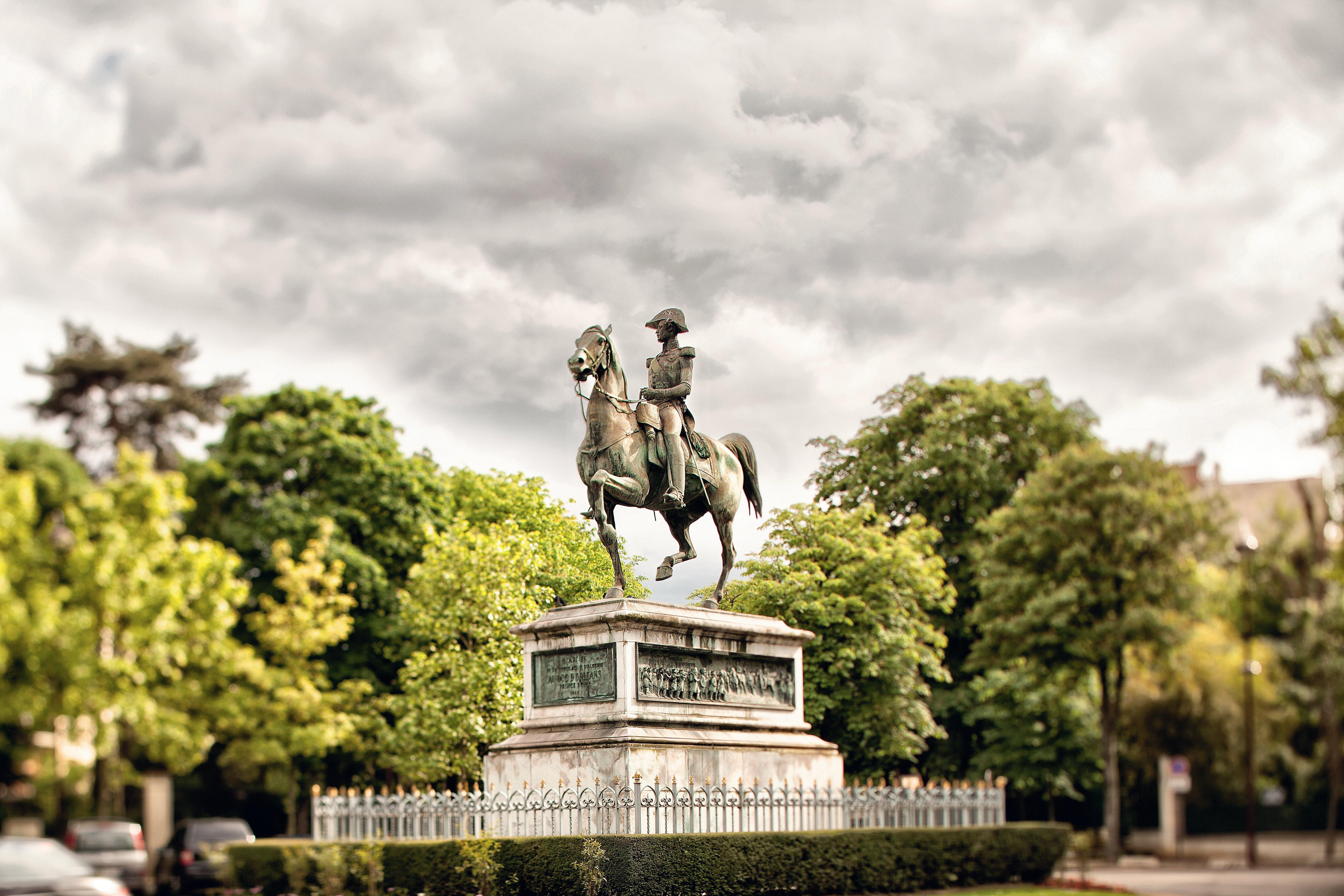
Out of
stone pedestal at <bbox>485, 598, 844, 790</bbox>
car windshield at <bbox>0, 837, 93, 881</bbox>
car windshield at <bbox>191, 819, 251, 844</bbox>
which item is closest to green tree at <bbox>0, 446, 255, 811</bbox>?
car windshield at <bbox>191, 819, 251, 844</bbox>

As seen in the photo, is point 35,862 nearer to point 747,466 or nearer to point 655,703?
point 655,703

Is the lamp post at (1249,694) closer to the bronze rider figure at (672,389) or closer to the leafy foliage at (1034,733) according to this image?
the bronze rider figure at (672,389)

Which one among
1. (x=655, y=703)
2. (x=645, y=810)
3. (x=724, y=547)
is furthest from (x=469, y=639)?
(x=645, y=810)

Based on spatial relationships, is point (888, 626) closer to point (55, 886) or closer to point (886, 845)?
point (886, 845)

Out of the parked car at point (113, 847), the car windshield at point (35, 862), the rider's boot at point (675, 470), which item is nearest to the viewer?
the car windshield at point (35, 862)

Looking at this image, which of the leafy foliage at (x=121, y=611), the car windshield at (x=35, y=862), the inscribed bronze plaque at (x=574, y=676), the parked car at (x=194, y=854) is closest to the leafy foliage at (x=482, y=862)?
the inscribed bronze plaque at (x=574, y=676)

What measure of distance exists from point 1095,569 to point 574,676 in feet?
61.3

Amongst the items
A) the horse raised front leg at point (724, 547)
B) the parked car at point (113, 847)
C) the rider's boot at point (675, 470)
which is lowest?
the parked car at point (113, 847)

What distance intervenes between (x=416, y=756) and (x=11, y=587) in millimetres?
10485

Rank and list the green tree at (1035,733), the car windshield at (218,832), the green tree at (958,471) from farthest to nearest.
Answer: the green tree at (958,471)
the green tree at (1035,733)
the car windshield at (218,832)

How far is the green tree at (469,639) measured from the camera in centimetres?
3000

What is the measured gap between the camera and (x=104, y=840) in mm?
27578

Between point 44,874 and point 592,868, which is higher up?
point 44,874

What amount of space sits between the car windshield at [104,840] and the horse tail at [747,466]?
16.7 metres
